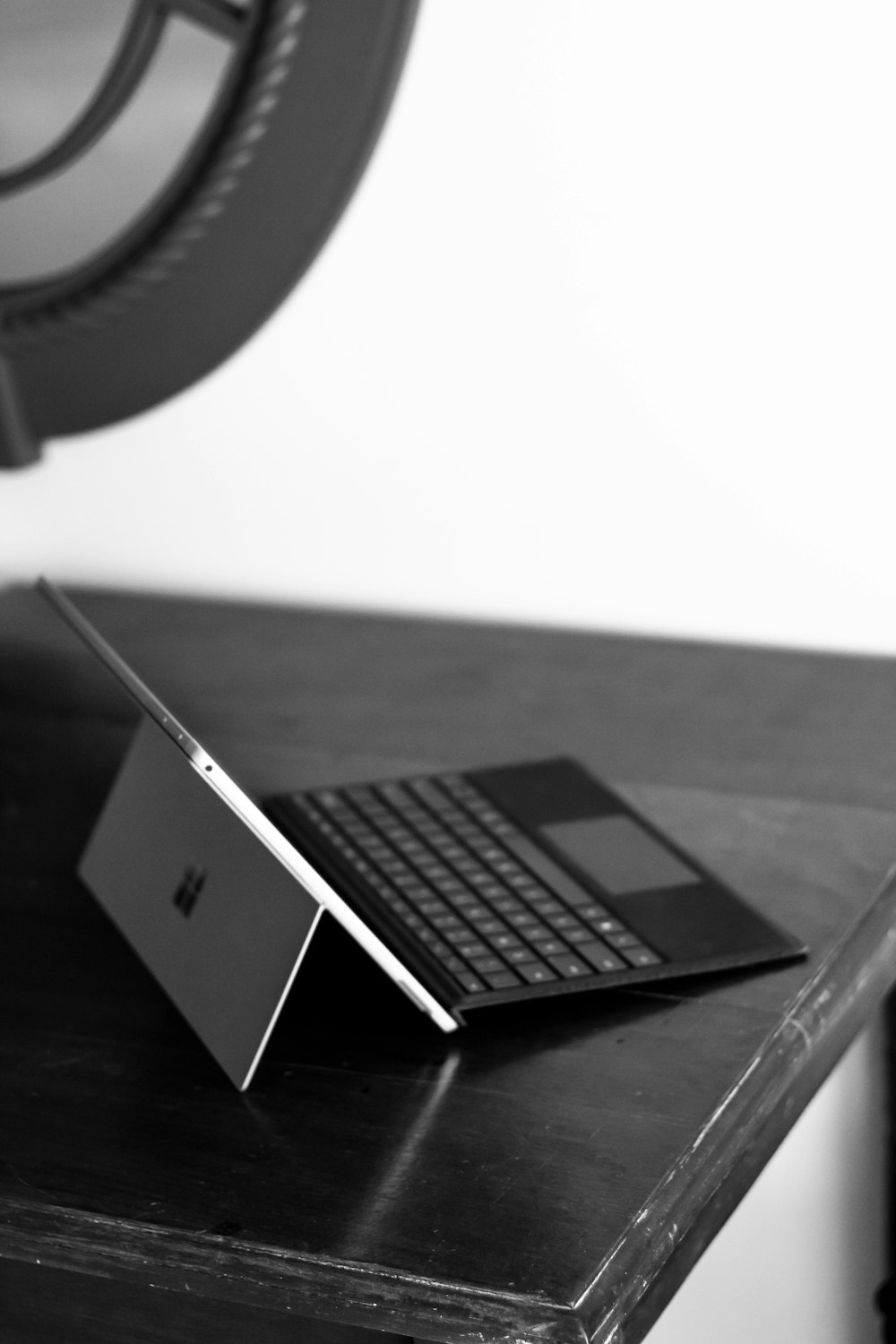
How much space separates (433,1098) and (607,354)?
57cm

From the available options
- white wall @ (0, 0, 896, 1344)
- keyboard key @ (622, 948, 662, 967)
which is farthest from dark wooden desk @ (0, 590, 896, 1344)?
white wall @ (0, 0, 896, 1344)

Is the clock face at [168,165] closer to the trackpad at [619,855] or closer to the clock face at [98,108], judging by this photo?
the clock face at [98,108]

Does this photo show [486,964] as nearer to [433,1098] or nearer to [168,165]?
[433,1098]

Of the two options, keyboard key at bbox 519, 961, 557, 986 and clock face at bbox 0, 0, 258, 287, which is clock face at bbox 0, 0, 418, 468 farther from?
keyboard key at bbox 519, 961, 557, 986

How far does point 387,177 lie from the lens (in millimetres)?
1049

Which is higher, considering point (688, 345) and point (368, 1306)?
point (688, 345)

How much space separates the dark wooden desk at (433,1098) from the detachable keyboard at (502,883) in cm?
2

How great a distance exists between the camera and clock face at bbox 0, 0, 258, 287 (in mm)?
1029

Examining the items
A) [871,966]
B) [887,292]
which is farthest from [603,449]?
[871,966]

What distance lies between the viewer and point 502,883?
726mm

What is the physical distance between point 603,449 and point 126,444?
384 mm

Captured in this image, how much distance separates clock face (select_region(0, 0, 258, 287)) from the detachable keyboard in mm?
482

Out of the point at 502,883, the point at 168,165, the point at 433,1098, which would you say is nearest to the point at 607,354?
the point at 168,165

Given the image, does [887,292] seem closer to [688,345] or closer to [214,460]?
[688,345]
